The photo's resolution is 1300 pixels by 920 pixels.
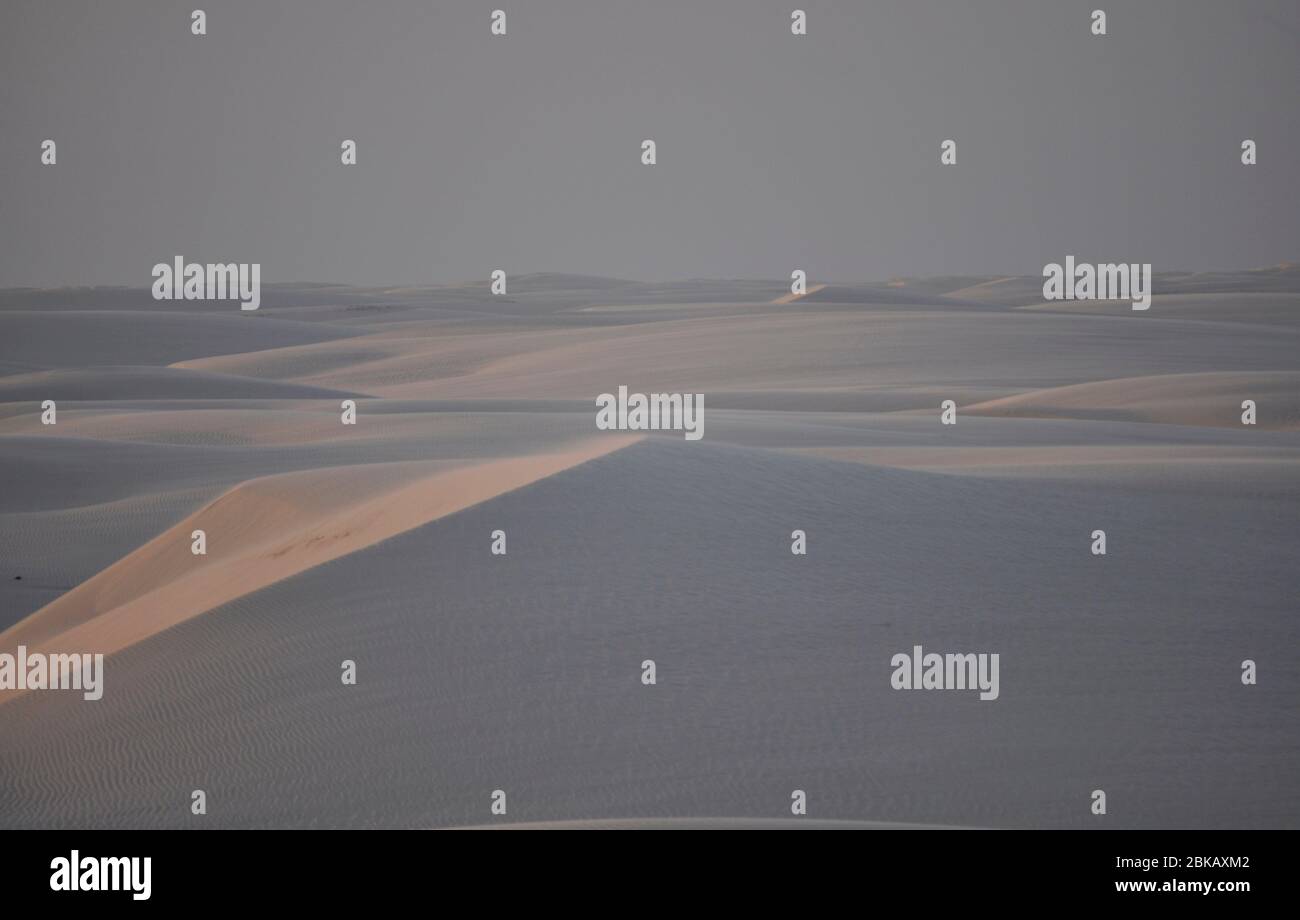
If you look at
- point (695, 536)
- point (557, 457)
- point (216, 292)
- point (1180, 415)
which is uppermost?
point (216, 292)

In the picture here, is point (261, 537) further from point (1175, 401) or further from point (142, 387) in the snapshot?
point (142, 387)

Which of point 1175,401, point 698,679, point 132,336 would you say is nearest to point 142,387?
point 132,336

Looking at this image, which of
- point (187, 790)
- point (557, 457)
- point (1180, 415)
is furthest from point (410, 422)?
point (187, 790)

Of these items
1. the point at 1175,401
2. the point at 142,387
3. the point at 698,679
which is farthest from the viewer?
the point at 142,387

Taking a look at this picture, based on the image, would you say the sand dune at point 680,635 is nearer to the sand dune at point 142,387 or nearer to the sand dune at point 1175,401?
the sand dune at point 1175,401

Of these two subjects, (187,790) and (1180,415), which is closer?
(187,790)

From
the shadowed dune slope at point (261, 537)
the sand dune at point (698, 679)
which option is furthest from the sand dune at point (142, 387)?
the sand dune at point (698, 679)

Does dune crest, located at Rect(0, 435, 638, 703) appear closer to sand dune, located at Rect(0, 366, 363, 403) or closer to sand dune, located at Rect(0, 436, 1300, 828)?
sand dune, located at Rect(0, 436, 1300, 828)
